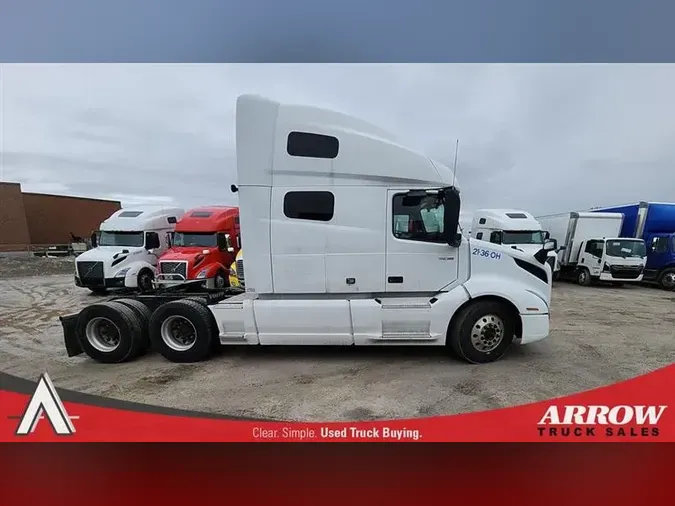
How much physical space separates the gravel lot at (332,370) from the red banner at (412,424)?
0.09 metres

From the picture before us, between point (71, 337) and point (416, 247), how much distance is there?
341 centimetres

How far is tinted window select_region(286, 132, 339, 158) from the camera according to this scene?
2566 mm

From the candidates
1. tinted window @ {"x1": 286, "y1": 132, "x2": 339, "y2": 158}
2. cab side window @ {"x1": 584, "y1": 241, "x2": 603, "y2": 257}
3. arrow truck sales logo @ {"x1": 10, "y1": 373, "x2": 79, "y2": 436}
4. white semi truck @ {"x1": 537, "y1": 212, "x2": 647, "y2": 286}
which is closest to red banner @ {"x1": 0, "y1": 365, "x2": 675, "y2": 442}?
arrow truck sales logo @ {"x1": 10, "y1": 373, "x2": 79, "y2": 436}

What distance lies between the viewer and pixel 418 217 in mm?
2826

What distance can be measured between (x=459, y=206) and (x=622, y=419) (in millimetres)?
1800

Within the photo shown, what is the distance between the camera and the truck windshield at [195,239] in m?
7.06

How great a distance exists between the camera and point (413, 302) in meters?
2.87

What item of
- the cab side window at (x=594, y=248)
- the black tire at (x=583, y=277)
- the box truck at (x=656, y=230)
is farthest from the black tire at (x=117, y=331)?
the cab side window at (x=594, y=248)

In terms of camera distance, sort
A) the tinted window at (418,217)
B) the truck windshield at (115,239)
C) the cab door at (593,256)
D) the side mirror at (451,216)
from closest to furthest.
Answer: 1. the side mirror at (451,216)
2. the tinted window at (418,217)
3. the truck windshield at (115,239)
4. the cab door at (593,256)

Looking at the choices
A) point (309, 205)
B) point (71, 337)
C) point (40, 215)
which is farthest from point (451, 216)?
point (71, 337)

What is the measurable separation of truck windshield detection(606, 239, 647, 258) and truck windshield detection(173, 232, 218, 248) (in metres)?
8.03

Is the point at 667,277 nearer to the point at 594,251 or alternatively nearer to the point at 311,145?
the point at 594,251

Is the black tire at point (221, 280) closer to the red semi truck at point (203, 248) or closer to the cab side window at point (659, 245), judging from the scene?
the red semi truck at point (203, 248)
